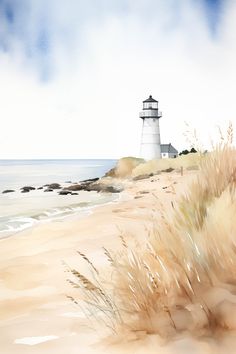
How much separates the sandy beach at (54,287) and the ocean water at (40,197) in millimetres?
544

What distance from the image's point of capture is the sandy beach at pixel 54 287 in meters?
0.91

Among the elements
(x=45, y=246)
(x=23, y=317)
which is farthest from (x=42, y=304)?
(x=45, y=246)

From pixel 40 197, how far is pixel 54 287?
287 cm

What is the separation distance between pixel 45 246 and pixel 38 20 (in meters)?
1.21

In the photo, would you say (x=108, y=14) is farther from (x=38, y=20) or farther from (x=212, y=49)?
(x=212, y=49)

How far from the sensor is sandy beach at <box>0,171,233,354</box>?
2.99 feet

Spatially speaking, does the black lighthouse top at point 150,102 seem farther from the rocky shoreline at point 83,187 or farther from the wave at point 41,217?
the rocky shoreline at point 83,187

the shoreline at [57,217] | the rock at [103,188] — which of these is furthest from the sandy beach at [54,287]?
the rock at [103,188]

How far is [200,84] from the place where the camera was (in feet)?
8.49

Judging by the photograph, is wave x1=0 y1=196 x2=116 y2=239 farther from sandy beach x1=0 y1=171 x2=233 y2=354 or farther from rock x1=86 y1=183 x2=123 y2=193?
rock x1=86 y1=183 x2=123 y2=193

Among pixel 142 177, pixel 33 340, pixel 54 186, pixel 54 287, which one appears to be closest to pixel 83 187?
pixel 54 186

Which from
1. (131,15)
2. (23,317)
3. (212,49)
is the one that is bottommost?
(23,317)

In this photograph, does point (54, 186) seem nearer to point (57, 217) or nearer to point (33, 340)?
point (57, 217)

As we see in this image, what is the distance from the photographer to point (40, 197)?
423 cm
